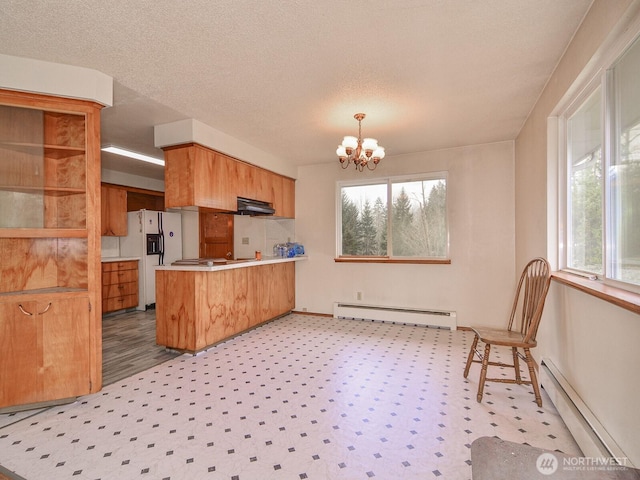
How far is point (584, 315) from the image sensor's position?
1.89 metres

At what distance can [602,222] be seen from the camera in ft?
5.82

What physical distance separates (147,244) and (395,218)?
14.5ft

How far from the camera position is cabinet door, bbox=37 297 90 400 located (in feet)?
7.82

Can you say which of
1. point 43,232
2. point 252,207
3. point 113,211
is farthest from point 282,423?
point 113,211

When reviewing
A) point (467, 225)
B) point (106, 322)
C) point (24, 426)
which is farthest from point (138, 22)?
point (106, 322)

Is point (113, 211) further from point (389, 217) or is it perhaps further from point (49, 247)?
point (389, 217)

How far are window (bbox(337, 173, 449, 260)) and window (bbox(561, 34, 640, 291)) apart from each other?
2215 millimetres

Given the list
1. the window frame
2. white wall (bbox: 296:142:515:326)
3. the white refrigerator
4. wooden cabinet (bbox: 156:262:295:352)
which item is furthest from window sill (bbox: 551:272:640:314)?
the white refrigerator

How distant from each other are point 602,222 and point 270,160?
12.9 ft

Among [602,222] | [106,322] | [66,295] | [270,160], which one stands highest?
[270,160]

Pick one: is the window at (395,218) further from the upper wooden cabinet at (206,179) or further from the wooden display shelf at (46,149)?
the wooden display shelf at (46,149)

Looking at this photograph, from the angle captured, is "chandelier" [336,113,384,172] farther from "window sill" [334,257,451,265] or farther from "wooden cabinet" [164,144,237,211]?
"window sill" [334,257,451,265]

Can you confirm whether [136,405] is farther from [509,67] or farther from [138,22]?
[509,67]

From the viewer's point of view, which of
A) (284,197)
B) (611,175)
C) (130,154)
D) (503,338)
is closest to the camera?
(611,175)
